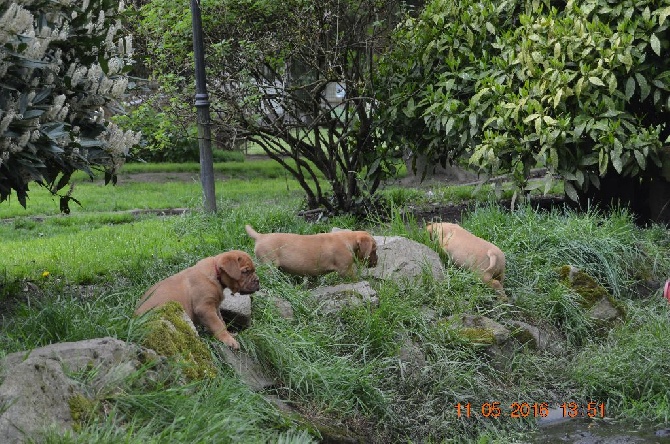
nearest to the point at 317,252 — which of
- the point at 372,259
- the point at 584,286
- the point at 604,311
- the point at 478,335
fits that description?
the point at 372,259

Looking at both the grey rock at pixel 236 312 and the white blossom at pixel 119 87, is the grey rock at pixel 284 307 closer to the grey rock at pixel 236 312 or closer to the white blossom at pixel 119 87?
the grey rock at pixel 236 312

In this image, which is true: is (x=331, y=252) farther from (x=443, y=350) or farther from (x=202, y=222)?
(x=202, y=222)

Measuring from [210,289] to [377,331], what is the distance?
1495 millimetres

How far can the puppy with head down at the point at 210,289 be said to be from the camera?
6.22 metres

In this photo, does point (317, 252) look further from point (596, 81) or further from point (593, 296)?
point (596, 81)

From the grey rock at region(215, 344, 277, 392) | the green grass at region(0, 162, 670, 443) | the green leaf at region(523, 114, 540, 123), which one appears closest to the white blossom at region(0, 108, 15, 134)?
the green grass at region(0, 162, 670, 443)

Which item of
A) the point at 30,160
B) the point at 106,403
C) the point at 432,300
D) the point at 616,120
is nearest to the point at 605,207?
the point at 616,120

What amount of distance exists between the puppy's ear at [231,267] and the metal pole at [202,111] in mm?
3774

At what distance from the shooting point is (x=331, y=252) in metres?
7.86

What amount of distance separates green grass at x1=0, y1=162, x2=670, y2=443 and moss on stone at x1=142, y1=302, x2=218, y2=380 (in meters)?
0.14

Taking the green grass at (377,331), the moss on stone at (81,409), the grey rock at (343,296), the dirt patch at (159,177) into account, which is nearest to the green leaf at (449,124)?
the green grass at (377,331)

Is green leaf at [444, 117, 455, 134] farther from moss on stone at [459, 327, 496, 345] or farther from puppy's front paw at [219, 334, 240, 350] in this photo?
puppy's front paw at [219, 334, 240, 350]

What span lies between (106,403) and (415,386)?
284cm
